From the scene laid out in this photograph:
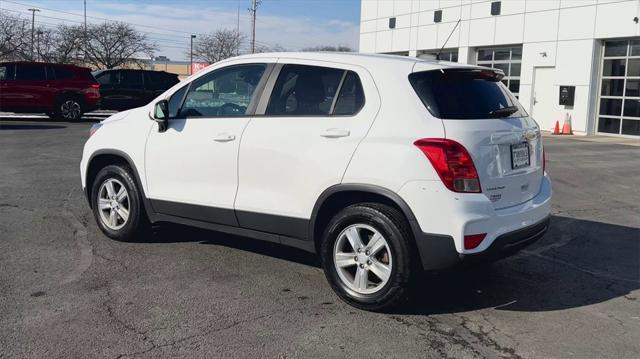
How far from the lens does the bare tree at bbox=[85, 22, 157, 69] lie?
58.9 meters

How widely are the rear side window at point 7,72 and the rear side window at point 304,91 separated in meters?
17.3

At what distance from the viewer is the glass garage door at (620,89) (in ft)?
70.3

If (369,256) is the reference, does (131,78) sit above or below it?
above

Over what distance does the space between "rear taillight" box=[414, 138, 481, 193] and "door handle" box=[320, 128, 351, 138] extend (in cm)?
58

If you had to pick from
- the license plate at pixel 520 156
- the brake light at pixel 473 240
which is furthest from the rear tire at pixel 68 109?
the brake light at pixel 473 240

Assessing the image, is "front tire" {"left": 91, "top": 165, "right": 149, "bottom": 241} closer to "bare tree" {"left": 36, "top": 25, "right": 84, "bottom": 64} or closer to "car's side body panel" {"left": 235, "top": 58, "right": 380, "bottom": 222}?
"car's side body panel" {"left": 235, "top": 58, "right": 380, "bottom": 222}

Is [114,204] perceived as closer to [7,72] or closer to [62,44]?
[7,72]

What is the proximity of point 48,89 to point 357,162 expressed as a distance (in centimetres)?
1792

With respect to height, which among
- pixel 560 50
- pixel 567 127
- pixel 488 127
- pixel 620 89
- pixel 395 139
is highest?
pixel 560 50

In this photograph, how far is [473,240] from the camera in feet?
12.9

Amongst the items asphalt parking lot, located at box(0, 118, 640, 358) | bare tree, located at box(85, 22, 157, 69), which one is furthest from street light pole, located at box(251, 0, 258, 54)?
asphalt parking lot, located at box(0, 118, 640, 358)

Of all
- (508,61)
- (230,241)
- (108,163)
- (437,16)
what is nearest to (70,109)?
(108,163)

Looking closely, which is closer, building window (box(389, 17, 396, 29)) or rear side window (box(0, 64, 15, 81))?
rear side window (box(0, 64, 15, 81))

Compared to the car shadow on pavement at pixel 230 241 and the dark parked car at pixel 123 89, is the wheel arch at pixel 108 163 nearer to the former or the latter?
the car shadow on pavement at pixel 230 241
